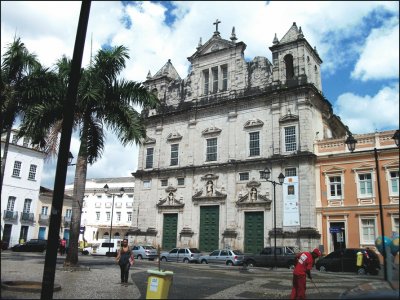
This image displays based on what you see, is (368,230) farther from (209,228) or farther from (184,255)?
(184,255)

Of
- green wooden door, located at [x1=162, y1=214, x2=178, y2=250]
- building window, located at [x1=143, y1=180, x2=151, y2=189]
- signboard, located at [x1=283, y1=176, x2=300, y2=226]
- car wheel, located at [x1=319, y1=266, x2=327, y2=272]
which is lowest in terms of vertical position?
car wheel, located at [x1=319, y1=266, x2=327, y2=272]

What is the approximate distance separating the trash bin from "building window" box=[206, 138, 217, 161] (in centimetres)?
2799

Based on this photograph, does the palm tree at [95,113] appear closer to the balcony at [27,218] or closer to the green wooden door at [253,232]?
the green wooden door at [253,232]

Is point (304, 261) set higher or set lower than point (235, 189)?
lower

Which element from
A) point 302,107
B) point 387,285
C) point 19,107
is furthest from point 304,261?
point 302,107

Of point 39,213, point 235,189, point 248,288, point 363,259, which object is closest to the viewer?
point 248,288

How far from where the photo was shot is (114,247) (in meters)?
38.1

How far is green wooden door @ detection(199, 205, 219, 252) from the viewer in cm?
3491

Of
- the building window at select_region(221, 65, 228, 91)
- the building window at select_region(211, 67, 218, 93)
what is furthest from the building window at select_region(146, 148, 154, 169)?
the building window at select_region(221, 65, 228, 91)

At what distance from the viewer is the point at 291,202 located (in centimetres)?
3138

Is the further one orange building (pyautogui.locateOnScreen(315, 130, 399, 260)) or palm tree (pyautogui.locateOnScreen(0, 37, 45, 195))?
orange building (pyautogui.locateOnScreen(315, 130, 399, 260))

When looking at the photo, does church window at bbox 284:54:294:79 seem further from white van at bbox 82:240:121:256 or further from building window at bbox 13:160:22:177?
building window at bbox 13:160:22:177

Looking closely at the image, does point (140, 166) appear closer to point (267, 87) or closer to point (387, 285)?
point (267, 87)

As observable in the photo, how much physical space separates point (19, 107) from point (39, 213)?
120ft
